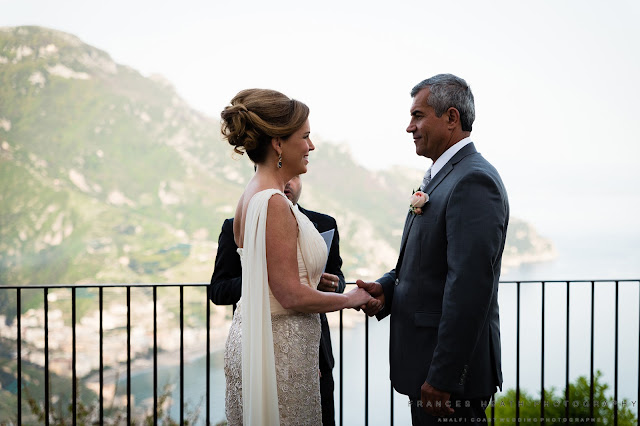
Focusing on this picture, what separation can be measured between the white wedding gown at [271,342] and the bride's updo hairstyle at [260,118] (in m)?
0.18

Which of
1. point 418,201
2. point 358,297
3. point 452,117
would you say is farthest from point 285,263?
point 452,117

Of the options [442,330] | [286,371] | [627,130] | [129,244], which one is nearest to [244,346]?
[286,371]

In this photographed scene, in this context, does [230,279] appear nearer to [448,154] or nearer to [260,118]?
[260,118]

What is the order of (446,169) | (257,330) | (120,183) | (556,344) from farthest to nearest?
(556,344), (120,183), (446,169), (257,330)

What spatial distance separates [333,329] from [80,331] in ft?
38.5

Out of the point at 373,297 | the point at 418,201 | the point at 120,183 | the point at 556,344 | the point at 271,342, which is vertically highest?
the point at 120,183

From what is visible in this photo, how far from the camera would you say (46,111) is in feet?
97.2

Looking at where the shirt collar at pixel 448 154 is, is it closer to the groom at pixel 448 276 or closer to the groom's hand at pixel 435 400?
the groom at pixel 448 276

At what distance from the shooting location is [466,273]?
1.60 m

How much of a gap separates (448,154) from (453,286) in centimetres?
48

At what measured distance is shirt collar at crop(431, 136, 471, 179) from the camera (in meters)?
1.86

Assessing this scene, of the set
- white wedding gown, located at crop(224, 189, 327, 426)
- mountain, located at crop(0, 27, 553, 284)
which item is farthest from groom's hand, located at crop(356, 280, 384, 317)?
mountain, located at crop(0, 27, 553, 284)

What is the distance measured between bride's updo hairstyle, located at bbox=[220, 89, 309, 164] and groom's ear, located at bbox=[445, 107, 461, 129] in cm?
49

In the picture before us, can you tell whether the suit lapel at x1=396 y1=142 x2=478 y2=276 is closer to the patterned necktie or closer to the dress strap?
the patterned necktie
